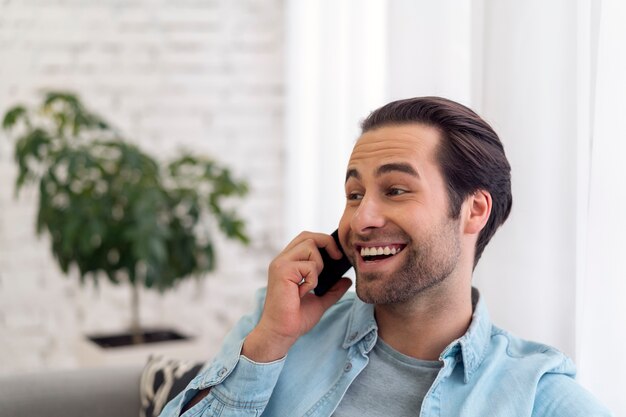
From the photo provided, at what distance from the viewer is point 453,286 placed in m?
1.27

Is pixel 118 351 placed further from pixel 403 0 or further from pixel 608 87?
pixel 608 87

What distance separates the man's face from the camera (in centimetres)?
120

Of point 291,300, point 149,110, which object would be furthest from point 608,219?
point 149,110

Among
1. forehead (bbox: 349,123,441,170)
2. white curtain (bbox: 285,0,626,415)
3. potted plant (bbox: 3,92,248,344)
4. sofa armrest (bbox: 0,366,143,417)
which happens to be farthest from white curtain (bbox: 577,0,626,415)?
potted plant (bbox: 3,92,248,344)

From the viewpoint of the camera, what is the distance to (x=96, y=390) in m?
1.60

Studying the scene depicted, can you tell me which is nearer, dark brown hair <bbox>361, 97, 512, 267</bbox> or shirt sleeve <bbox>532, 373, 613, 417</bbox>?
shirt sleeve <bbox>532, 373, 613, 417</bbox>

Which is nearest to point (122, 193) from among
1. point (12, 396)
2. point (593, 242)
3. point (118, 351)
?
point (118, 351)

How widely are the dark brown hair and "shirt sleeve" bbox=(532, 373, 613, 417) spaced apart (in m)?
0.29

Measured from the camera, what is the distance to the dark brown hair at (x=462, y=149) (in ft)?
4.02

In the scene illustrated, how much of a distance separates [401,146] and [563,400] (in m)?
0.45

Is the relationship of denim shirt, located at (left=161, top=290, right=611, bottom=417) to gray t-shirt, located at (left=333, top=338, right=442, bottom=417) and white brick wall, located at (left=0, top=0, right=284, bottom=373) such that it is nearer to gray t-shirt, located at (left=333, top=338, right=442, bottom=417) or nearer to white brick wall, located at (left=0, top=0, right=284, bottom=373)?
gray t-shirt, located at (left=333, top=338, right=442, bottom=417)

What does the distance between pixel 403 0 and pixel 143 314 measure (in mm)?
2041

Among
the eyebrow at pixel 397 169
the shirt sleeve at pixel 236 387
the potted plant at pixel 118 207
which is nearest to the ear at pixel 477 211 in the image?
the eyebrow at pixel 397 169

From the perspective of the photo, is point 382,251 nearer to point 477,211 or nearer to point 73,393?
point 477,211
